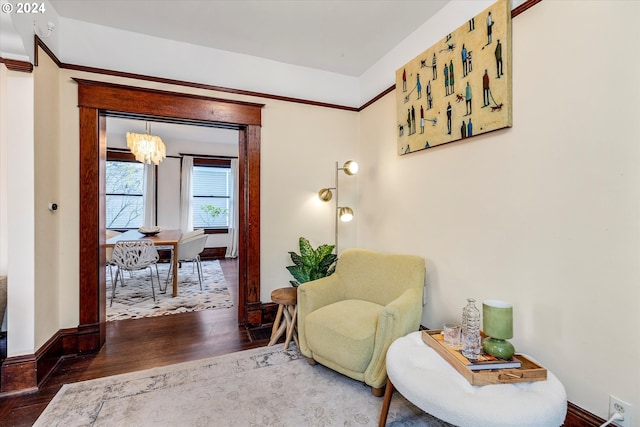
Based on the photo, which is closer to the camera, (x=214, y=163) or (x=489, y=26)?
(x=489, y=26)

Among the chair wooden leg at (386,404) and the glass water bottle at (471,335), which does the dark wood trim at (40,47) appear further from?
the glass water bottle at (471,335)

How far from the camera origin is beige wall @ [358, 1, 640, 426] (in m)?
1.26

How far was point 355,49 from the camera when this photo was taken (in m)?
2.78

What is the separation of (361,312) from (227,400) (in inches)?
40.8

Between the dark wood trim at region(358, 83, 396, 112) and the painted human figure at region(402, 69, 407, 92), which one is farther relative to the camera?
the dark wood trim at region(358, 83, 396, 112)

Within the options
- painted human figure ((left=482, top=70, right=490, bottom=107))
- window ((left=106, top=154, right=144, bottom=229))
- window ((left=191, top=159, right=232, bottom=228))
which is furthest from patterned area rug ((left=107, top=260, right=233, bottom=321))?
painted human figure ((left=482, top=70, right=490, bottom=107))

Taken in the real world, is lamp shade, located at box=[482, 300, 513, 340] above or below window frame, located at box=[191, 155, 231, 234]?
below

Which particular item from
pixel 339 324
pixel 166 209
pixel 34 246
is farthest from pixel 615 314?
pixel 166 209

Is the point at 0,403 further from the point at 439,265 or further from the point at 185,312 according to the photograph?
the point at 439,265

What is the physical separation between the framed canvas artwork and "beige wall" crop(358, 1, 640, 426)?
7 cm

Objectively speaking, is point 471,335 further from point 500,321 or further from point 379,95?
point 379,95

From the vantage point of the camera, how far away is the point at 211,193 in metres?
6.81

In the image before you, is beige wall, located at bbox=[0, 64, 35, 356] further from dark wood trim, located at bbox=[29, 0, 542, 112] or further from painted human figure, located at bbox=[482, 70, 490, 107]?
painted human figure, located at bbox=[482, 70, 490, 107]

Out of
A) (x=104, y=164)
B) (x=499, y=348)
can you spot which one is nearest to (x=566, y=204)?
(x=499, y=348)
